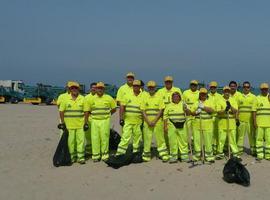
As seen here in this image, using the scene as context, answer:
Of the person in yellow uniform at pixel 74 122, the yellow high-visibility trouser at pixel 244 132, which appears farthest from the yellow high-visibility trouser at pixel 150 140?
the yellow high-visibility trouser at pixel 244 132

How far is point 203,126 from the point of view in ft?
35.1

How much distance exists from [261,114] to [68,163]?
498 centimetres

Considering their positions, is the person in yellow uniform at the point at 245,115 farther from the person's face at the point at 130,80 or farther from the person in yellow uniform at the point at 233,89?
the person's face at the point at 130,80

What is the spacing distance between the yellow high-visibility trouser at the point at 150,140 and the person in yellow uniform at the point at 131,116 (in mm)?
180

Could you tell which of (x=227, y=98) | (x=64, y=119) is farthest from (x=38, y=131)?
(x=227, y=98)

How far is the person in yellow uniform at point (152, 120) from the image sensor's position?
10797 millimetres

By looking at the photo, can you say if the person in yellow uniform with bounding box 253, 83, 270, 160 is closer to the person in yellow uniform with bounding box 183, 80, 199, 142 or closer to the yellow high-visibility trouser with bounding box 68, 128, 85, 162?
the person in yellow uniform with bounding box 183, 80, 199, 142

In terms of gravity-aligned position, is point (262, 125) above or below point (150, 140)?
above

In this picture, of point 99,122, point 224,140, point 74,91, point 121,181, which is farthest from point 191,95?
point 121,181

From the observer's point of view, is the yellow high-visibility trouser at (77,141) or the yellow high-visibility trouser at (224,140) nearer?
the yellow high-visibility trouser at (77,141)

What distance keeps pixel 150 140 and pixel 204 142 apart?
132 centimetres

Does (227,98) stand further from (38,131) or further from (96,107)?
(38,131)

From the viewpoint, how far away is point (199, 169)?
33.0 feet

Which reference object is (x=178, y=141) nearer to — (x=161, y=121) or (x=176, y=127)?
(x=176, y=127)
